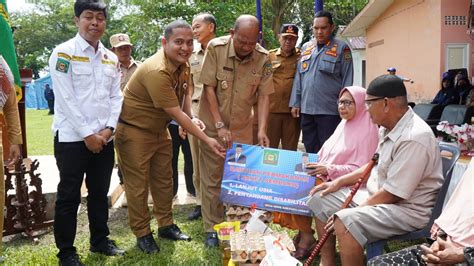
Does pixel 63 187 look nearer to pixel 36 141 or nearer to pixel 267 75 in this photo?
pixel 267 75

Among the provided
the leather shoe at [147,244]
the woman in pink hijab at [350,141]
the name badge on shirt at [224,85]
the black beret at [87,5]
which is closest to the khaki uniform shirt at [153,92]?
the name badge on shirt at [224,85]

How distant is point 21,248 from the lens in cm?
390

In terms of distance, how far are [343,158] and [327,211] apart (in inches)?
17.6

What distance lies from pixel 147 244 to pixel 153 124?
3.36 feet

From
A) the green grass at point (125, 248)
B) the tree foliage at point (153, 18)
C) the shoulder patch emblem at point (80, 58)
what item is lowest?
the green grass at point (125, 248)

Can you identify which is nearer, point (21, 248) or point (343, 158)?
point (343, 158)

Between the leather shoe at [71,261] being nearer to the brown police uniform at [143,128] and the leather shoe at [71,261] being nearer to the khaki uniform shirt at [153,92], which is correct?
the brown police uniform at [143,128]

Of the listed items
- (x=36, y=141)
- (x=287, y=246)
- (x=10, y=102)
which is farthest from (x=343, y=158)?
(x=36, y=141)

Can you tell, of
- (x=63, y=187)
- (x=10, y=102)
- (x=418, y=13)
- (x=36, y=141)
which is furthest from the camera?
(x=418, y=13)

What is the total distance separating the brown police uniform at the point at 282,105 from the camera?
15.9 ft

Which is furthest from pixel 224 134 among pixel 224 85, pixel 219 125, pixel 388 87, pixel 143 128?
pixel 388 87

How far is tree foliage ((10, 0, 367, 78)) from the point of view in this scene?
41.8 feet

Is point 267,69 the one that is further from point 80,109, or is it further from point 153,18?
point 153,18

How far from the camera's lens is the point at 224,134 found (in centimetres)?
372
